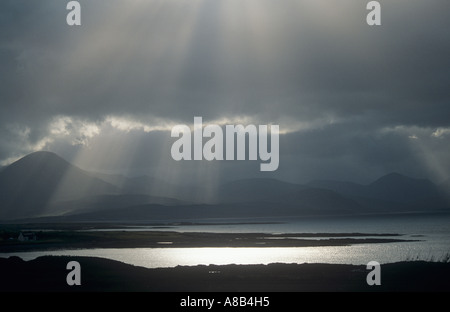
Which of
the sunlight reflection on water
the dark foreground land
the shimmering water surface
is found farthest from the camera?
the shimmering water surface

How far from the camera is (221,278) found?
189 ft

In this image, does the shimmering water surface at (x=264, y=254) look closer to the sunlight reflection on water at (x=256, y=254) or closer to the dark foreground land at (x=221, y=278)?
the sunlight reflection on water at (x=256, y=254)

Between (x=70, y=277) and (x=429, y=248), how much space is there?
75.5 meters

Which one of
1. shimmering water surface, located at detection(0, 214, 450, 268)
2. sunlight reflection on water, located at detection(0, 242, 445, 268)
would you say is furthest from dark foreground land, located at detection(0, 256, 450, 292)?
sunlight reflection on water, located at detection(0, 242, 445, 268)

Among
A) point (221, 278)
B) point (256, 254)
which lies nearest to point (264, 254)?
point (256, 254)

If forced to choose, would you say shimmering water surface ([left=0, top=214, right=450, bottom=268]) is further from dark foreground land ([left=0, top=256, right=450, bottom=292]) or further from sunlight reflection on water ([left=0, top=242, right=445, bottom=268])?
dark foreground land ([left=0, top=256, right=450, bottom=292])

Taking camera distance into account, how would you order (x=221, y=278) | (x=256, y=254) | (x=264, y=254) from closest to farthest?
(x=221, y=278), (x=256, y=254), (x=264, y=254)

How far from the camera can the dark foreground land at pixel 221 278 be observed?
51.4 meters

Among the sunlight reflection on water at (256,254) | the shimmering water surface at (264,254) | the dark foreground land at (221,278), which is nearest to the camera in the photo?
the dark foreground land at (221,278)

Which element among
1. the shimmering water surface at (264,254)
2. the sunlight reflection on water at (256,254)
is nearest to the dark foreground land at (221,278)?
the shimmering water surface at (264,254)

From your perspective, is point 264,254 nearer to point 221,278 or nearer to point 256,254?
point 256,254

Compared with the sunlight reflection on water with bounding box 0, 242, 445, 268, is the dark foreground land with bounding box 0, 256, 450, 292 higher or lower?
lower

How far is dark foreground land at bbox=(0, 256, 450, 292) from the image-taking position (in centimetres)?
5141

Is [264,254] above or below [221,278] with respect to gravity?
above
